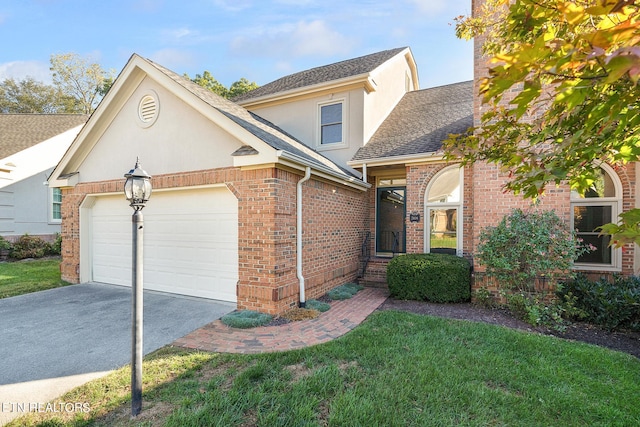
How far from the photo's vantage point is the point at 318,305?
640 centimetres

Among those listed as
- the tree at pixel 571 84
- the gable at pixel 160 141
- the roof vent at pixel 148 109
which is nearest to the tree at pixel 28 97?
the gable at pixel 160 141

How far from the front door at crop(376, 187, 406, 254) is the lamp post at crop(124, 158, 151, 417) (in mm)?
7707

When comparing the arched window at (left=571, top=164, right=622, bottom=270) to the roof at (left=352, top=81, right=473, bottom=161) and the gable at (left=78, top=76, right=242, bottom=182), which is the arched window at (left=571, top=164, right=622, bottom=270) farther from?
the gable at (left=78, top=76, right=242, bottom=182)

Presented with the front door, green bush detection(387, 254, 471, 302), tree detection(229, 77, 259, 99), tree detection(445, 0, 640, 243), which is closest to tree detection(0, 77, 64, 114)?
tree detection(229, 77, 259, 99)

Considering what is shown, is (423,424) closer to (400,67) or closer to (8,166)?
(400,67)

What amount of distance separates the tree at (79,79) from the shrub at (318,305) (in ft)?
104

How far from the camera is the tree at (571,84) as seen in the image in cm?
123

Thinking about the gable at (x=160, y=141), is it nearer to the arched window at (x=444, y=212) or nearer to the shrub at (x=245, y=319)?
the shrub at (x=245, y=319)

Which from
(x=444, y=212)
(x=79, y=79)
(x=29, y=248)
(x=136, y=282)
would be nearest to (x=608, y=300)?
(x=444, y=212)

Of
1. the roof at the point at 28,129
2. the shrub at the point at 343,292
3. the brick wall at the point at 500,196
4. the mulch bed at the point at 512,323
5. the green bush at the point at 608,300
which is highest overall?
the roof at the point at 28,129

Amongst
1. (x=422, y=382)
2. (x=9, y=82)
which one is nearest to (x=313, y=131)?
(x=422, y=382)

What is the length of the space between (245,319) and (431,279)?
425 centimetres

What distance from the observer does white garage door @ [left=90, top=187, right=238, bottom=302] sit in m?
6.46

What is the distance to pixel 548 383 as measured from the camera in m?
3.57
